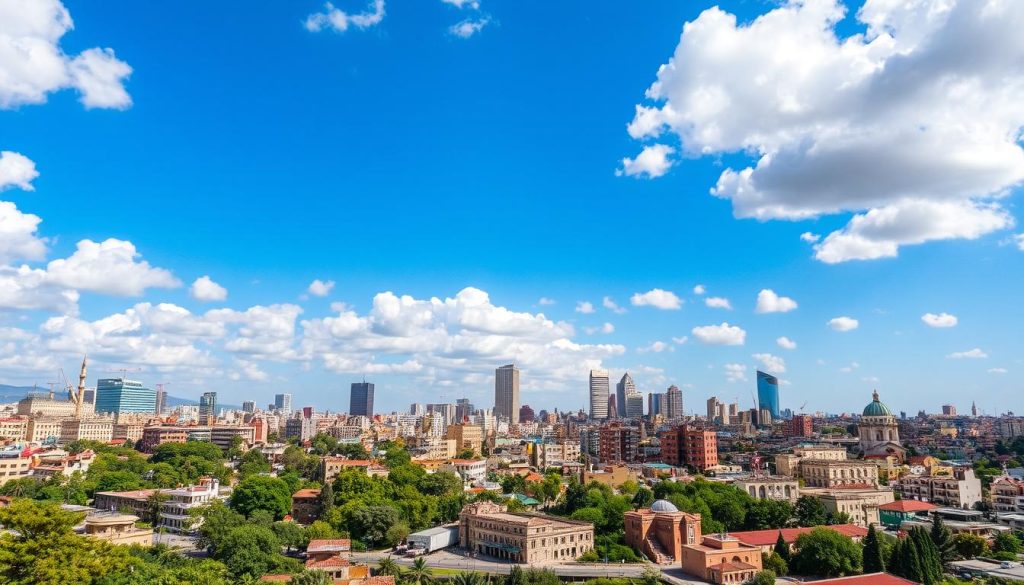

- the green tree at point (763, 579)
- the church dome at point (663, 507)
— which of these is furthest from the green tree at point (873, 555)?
the church dome at point (663, 507)

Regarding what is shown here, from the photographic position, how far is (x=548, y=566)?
149 feet

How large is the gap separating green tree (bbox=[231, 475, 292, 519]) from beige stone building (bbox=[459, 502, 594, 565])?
54.1 feet

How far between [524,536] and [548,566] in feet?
7.92

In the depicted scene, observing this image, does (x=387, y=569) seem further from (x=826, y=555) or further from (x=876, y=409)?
(x=876, y=409)

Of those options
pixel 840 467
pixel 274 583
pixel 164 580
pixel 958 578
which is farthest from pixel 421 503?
pixel 840 467

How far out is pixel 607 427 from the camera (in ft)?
341

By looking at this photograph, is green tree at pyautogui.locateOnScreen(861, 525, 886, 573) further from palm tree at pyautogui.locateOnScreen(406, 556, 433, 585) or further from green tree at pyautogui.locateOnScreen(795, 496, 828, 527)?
palm tree at pyautogui.locateOnScreen(406, 556, 433, 585)

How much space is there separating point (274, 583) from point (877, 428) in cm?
8809

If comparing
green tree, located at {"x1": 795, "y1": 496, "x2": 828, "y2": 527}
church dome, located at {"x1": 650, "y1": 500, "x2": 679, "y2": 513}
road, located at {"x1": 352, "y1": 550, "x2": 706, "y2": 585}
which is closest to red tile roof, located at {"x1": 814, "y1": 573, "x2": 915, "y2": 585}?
road, located at {"x1": 352, "y1": 550, "x2": 706, "y2": 585}

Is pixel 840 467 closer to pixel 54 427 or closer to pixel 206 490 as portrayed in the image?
pixel 206 490

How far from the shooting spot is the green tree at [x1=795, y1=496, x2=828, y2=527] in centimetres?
5650

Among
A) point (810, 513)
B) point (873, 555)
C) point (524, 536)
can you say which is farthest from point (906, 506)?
point (524, 536)

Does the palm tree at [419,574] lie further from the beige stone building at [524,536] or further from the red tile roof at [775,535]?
the red tile roof at [775,535]

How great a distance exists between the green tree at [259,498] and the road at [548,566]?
11.3m
